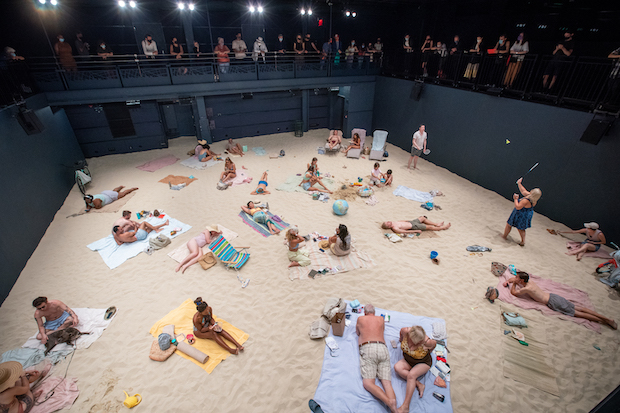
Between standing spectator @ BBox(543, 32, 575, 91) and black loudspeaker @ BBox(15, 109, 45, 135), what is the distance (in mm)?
15924

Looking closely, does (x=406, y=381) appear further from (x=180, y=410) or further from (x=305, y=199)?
(x=305, y=199)

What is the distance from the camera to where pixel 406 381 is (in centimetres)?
→ 462

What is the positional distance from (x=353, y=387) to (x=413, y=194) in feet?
24.7

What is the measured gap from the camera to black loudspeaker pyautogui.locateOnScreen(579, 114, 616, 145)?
23.2 feet

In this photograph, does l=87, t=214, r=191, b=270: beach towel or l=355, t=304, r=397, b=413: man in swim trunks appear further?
l=87, t=214, r=191, b=270: beach towel

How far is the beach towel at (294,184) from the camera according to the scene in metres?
10.7

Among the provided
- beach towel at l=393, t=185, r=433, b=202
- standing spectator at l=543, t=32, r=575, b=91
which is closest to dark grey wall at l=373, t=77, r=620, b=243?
standing spectator at l=543, t=32, r=575, b=91

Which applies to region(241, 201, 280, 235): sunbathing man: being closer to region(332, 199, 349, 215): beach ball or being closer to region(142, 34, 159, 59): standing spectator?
region(332, 199, 349, 215): beach ball

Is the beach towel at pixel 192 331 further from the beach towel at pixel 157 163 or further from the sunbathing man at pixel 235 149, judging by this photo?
the sunbathing man at pixel 235 149

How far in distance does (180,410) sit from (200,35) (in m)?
16.3

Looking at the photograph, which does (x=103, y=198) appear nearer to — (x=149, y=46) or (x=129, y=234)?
(x=129, y=234)

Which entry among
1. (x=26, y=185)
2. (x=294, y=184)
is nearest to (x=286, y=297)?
(x=294, y=184)

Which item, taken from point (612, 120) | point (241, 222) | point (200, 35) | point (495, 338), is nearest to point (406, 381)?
point (495, 338)

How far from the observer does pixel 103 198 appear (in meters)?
9.73
